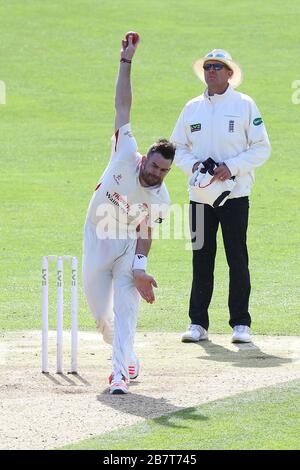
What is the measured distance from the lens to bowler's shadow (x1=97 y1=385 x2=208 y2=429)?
8.44m

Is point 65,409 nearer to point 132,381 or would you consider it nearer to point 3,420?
point 3,420

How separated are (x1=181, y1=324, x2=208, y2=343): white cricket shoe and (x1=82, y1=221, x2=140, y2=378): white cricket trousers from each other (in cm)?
155

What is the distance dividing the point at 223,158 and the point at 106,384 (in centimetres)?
275

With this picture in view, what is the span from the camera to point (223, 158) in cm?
1147

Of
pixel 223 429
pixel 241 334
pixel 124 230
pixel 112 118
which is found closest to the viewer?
pixel 223 429

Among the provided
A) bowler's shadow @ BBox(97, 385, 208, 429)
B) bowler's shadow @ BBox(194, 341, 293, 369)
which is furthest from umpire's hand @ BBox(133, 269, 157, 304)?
bowler's shadow @ BBox(194, 341, 293, 369)

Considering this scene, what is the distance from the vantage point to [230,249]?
11.6 m

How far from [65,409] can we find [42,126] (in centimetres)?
1884

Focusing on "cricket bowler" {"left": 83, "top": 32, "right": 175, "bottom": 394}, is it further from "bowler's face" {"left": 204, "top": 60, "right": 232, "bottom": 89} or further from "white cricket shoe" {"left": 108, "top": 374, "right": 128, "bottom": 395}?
"bowler's face" {"left": 204, "top": 60, "right": 232, "bottom": 89}

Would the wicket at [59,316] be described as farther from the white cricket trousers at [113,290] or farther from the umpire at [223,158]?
the umpire at [223,158]

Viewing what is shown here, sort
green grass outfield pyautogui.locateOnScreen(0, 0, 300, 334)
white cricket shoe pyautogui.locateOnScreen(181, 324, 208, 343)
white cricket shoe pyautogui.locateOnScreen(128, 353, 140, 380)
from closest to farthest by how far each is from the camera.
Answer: white cricket shoe pyautogui.locateOnScreen(128, 353, 140, 380) < white cricket shoe pyautogui.locateOnScreen(181, 324, 208, 343) < green grass outfield pyautogui.locateOnScreen(0, 0, 300, 334)

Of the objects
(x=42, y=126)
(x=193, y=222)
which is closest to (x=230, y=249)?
(x=193, y=222)

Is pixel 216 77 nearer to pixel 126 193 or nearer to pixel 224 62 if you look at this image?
pixel 224 62

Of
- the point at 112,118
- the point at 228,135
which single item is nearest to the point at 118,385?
the point at 228,135
